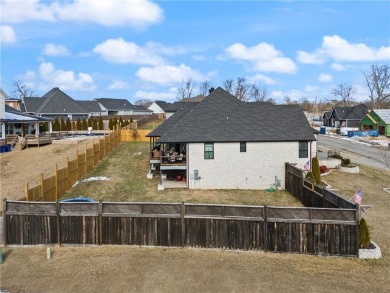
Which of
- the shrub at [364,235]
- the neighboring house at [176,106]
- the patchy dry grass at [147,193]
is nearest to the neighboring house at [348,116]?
the neighboring house at [176,106]

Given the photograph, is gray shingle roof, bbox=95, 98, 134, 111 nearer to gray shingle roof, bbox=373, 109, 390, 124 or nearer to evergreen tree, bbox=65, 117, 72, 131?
evergreen tree, bbox=65, 117, 72, 131

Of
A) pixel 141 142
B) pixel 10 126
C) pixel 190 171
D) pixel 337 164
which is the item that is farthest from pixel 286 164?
pixel 10 126

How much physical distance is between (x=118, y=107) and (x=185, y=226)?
3519 inches

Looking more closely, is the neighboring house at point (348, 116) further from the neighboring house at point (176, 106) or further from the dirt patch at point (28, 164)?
the dirt patch at point (28, 164)

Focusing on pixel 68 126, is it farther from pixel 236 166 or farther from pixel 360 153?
pixel 360 153

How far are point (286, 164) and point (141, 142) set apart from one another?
90.2ft

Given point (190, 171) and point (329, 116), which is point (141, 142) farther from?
point (329, 116)

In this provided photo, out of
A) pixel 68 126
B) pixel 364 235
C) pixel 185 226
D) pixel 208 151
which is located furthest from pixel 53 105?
pixel 364 235

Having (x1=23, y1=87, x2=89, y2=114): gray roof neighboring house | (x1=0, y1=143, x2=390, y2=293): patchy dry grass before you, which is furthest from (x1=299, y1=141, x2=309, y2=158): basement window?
(x1=23, y1=87, x2=89, y2=114): gray roof neighboring house

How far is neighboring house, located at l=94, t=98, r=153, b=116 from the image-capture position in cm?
9612

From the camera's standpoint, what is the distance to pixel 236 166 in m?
26.6

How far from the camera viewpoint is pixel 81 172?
2797 centimetres

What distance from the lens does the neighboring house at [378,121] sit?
223 feet

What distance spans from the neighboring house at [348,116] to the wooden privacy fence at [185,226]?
7315 centimetres
